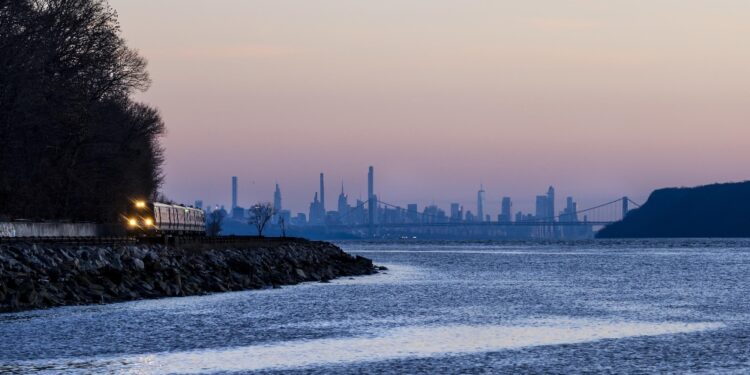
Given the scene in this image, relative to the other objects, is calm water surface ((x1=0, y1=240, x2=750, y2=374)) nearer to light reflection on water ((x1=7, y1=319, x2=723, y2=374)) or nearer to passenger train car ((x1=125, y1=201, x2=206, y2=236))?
light reflection on water ((x1=7, y1=319, x2=723, y2=374))

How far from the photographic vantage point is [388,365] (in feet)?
88.4

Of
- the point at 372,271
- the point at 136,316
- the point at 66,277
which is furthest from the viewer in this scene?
the point at 372,271

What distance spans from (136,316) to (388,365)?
44.6ft

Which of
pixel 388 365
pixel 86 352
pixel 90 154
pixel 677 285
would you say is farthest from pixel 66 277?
pixel 677 285

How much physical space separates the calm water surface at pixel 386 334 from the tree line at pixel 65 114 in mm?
14586

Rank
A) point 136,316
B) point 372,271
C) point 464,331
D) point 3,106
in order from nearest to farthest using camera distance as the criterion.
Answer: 1. point 464,331
2. point 136,316
3. point 3,106
4. point 372,271

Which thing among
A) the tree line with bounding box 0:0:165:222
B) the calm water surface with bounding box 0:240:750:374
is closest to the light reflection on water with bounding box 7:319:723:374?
the calm water surface with bounding box 0:240:750:374

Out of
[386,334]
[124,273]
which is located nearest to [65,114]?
[124,273]

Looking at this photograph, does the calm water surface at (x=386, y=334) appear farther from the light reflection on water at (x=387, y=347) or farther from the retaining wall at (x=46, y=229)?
the retaining wall at (x=46, y=229)

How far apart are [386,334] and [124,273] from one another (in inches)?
694

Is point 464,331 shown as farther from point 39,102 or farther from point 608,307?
point 39,102

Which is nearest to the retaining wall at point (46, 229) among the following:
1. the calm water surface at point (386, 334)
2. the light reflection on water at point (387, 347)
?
the calm water surface at point (386, 334)

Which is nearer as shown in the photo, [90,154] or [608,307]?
[608,307]

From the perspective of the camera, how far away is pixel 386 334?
34.2 meters
